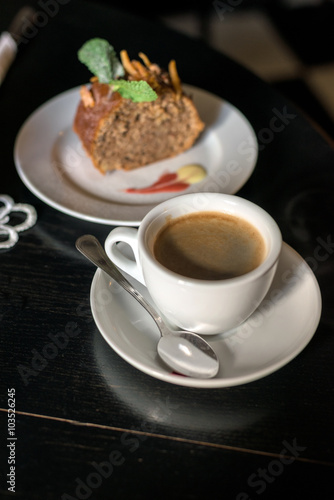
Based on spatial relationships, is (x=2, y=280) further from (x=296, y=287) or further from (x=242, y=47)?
(x=242, y=47)

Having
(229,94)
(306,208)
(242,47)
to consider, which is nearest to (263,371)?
(306,208)

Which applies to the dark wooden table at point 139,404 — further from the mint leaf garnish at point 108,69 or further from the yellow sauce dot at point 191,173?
the mint leaf garnish at point 108,69

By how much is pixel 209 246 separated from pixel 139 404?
0.26 meters

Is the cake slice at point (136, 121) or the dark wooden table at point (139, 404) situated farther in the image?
the cake slice at point (136, 121)

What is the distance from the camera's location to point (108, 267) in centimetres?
90

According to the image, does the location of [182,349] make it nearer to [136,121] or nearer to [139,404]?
[139,404]

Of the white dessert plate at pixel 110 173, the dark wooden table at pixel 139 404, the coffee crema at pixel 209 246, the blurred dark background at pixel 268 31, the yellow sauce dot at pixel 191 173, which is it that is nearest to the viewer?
the dark wooden table at pixel 139 404

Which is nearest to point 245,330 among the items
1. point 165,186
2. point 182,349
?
point 182,349

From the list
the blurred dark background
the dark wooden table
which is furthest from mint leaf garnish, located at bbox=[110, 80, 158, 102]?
the blurred dark background

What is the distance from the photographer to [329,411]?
75cm

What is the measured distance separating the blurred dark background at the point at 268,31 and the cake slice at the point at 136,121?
62.1 inches

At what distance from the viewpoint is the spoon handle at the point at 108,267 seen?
0.85 meters

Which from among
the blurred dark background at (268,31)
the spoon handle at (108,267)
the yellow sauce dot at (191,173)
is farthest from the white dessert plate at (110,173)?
the blurred dark background at (268,31)

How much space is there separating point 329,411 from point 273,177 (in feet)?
1.93
